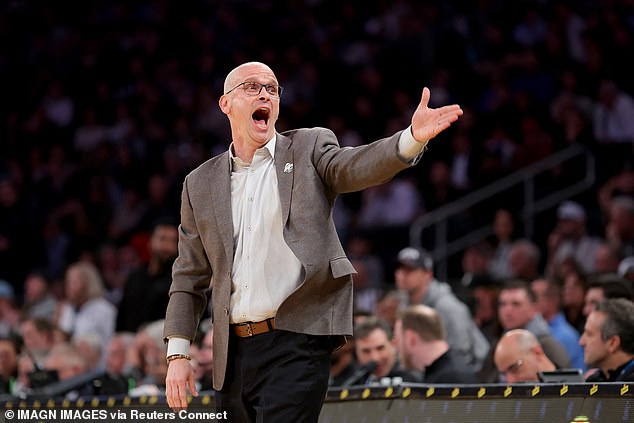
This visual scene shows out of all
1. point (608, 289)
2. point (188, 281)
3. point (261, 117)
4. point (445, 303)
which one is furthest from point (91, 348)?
point (261, 117)

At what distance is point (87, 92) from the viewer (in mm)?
15328

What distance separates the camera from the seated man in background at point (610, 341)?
5602 mm

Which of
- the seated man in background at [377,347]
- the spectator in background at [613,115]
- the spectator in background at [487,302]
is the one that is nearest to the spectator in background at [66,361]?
the seated man in background at [377,347]

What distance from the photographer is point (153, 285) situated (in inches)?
366

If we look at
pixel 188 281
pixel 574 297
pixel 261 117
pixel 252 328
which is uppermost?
pixel 574 297

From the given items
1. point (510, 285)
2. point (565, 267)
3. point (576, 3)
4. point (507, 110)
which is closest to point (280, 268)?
point (510, 285)

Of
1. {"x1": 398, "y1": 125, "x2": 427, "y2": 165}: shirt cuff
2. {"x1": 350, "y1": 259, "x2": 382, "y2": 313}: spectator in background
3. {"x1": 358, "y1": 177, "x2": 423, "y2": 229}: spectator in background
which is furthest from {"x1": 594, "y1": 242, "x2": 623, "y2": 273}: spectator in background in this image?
{"x1": 398, "y1": 125, "x2": 427, "y2": 165}: shirt cuff

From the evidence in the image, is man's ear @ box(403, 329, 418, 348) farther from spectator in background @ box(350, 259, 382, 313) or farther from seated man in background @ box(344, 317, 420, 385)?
spectator in background @ box(350, 259, 382, 313)

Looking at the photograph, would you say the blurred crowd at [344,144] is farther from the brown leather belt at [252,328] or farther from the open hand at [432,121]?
the open hand at [432,121]

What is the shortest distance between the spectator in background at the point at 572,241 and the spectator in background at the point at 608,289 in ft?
7.13

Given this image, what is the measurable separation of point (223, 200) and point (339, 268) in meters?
0.53

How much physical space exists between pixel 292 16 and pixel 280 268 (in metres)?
11.2

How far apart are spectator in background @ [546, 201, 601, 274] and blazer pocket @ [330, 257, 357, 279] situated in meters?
6.02

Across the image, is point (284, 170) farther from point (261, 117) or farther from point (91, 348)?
point (91, 348)
